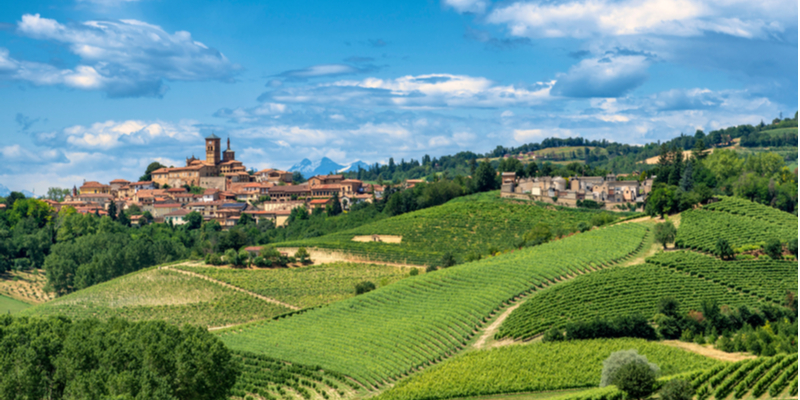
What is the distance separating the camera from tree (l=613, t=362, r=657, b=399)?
24.3 m

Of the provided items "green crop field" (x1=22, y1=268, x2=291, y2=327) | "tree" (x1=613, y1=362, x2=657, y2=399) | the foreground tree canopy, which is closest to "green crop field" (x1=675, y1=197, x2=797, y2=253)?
"tree" (x1=613, y1=362, x2=657, y2=399)

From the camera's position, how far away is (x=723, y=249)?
4612cm

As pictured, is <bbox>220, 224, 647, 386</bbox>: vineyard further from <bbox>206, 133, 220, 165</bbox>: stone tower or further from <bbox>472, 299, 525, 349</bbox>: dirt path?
<bbox>206, 133, 220, 165</bbox>: stone tower

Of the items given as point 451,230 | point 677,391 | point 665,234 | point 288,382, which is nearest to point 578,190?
point 451,230

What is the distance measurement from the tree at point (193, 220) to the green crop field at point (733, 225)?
65727mm

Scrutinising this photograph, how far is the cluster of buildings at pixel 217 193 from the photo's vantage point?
10544cm

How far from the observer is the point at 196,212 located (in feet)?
340

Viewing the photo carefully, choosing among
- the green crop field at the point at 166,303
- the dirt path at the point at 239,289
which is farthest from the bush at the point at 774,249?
the green crop field at the point at 166,303

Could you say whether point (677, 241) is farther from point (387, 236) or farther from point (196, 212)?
point (196, 212)

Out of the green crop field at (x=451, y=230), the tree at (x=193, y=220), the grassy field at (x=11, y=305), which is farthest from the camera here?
the tree at (x=193, y=220)

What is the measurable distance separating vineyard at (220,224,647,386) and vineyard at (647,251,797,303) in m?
4.05

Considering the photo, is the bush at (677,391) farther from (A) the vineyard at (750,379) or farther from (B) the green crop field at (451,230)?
(B) the green crop field at (451,230)

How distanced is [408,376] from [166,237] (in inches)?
2632

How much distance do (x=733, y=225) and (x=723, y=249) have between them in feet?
26.1
